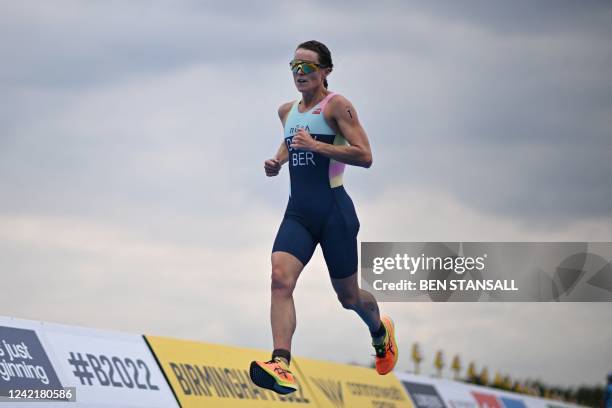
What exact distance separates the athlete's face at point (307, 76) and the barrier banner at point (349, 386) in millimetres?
10159

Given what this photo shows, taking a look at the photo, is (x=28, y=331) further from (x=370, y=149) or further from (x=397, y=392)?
(x=397, y=392)

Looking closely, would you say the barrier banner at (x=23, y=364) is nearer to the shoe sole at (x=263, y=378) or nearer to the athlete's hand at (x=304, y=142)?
the shoe sole at (x=263, y=378)

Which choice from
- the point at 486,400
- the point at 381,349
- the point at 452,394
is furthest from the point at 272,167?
the point at 486,400

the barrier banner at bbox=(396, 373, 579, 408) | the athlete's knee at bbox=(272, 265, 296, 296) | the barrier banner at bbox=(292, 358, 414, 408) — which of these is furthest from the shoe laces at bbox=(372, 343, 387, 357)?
the barrier banner at bbox=(396, 373, 579, 408)

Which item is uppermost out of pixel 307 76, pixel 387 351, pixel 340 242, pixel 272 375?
pixel 307 76

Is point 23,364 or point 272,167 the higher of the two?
point 23,364

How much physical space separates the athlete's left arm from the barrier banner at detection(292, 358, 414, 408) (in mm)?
10150

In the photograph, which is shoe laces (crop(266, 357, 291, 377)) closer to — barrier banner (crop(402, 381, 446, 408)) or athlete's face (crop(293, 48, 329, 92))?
athlete's face (crop(293, 48, 329, 92))

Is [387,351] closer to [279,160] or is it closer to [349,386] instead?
[279,160]

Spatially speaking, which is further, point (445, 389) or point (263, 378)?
point (445, 389)

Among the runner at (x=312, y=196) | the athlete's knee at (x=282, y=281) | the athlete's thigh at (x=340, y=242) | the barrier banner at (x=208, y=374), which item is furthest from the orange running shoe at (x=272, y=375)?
the barrier banner at (x=208, y=374)

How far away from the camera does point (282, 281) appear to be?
7891 mm

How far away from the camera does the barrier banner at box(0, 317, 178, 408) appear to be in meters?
11.8

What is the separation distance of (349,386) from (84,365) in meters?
7.75
